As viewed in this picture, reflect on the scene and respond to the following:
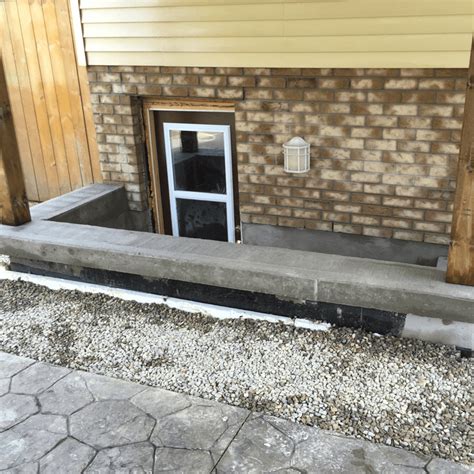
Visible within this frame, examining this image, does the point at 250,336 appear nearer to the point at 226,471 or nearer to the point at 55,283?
the point at 226,471

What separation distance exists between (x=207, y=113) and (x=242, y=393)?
276 cm

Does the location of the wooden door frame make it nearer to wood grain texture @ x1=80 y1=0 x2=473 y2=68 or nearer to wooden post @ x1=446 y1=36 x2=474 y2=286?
wood grain texture @ x1=80 y1=0 x2=473 y2=68

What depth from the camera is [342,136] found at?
14.5 feet

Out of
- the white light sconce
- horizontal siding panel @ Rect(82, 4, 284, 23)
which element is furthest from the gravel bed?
horizontal siding panel @ Rect(82, 4, 284, 23)

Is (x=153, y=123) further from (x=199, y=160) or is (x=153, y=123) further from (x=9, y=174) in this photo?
(x=9, y=174)

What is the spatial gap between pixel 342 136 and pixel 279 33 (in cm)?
94

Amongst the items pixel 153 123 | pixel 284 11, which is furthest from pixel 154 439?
pixel 153 123

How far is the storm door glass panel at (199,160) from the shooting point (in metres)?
5.17

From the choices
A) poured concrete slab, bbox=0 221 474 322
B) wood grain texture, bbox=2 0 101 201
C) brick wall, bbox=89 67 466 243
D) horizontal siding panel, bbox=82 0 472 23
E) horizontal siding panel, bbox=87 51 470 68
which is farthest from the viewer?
wood grain texture, bbox=2 0 101 201

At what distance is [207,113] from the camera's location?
5.04 meters

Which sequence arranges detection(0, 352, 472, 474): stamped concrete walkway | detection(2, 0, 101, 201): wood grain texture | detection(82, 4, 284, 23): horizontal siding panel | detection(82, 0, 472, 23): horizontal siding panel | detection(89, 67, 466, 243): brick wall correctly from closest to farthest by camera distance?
detection(0, 352, 472, 474): stamped concrete walkway < detection(82, 0, 472, 23): horizontal siding panel < detection(89, 67, 466, 243): brick wall < detection(82, 4, 284, 23): horizontal siding panel < detection(2, 0, 101, 201): wood grain texture

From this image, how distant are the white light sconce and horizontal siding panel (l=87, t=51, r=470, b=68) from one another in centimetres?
60

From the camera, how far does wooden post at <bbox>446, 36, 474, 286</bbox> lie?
3.00m

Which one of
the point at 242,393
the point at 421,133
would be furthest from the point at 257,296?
the point at 421,133
